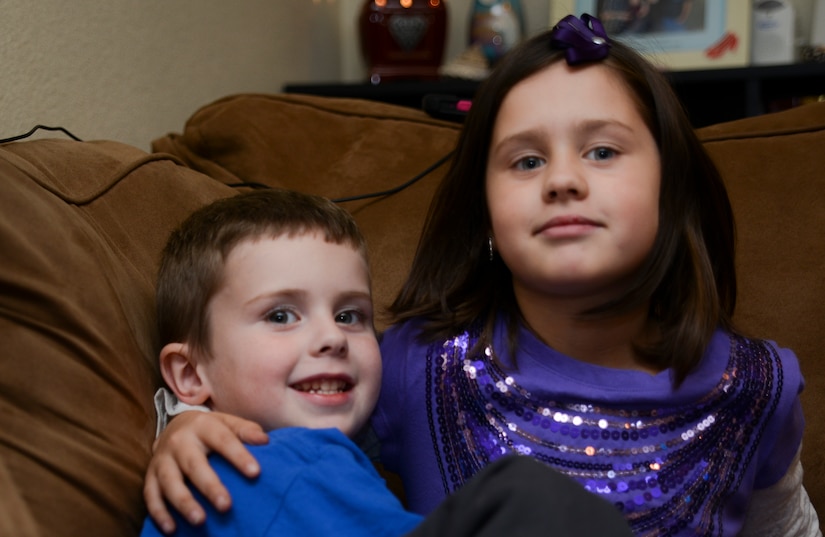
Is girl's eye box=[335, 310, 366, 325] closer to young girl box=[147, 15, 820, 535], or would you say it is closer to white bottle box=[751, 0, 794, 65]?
young girl box=[147, 15, 820, 535]

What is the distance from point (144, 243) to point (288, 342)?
0.98 ft

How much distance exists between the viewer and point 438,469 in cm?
117

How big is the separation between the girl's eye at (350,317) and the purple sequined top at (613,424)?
13 centimetres

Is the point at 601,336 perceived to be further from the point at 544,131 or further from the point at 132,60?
the point at 132,60

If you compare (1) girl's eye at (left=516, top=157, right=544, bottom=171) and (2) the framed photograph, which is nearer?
(1) girl's eye at (left=516, top=157, right=544, bottom=171)

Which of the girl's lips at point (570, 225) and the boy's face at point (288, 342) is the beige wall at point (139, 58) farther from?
the girl's lips at point (570, 225)

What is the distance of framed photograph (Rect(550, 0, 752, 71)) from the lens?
2387mm

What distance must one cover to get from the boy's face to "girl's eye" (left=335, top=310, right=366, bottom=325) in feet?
0.04

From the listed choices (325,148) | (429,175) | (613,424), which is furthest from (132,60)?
(613,424)

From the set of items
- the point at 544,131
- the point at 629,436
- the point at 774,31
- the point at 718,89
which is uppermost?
the point at 544,131

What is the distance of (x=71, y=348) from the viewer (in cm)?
93

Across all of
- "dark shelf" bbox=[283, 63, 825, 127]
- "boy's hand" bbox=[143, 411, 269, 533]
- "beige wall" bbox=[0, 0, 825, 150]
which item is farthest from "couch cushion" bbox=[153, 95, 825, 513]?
"dark shelf" bbox=[283, 63, 825, 127]

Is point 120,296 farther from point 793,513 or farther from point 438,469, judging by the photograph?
point 793,513

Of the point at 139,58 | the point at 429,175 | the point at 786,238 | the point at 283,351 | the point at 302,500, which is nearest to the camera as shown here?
the point at 302,500
